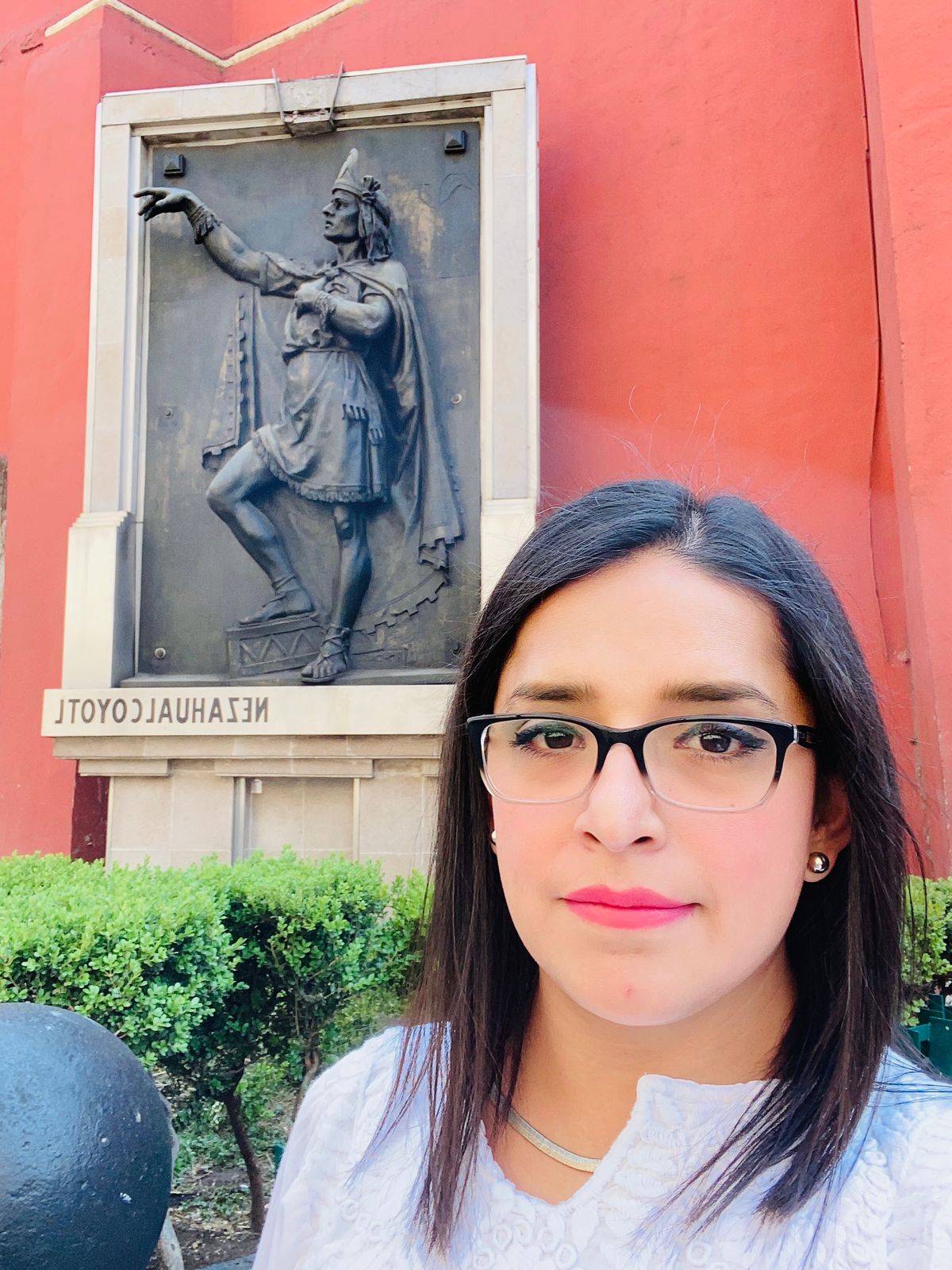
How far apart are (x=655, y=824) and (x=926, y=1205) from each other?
34cm

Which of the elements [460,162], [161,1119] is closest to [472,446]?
[460,162]

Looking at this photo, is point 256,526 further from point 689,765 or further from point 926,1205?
point 926,1205

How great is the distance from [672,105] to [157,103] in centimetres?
283

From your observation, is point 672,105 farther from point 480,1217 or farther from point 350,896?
point 480,1217

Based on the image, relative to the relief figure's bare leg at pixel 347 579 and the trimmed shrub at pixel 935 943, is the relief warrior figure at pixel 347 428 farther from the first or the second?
the trimmed shrub at pixel 935 943

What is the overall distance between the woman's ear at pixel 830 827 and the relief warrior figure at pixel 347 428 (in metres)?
4.15

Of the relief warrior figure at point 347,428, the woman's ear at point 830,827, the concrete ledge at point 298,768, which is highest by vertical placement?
the relief warrior figure at point 347,428

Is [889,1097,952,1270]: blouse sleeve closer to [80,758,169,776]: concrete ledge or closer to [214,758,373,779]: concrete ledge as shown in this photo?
[214,758,373,779]: concrete ledge

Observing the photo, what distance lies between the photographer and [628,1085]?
92cm

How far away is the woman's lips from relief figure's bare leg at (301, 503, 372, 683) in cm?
425

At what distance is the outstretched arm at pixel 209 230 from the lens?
17.0 ft

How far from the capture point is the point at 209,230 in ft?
17.4

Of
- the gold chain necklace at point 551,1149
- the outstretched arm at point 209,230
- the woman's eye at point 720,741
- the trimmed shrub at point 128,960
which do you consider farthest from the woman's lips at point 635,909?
the outstretched arm at point 209,230

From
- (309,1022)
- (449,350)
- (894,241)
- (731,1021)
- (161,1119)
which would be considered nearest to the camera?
(731,1021)
